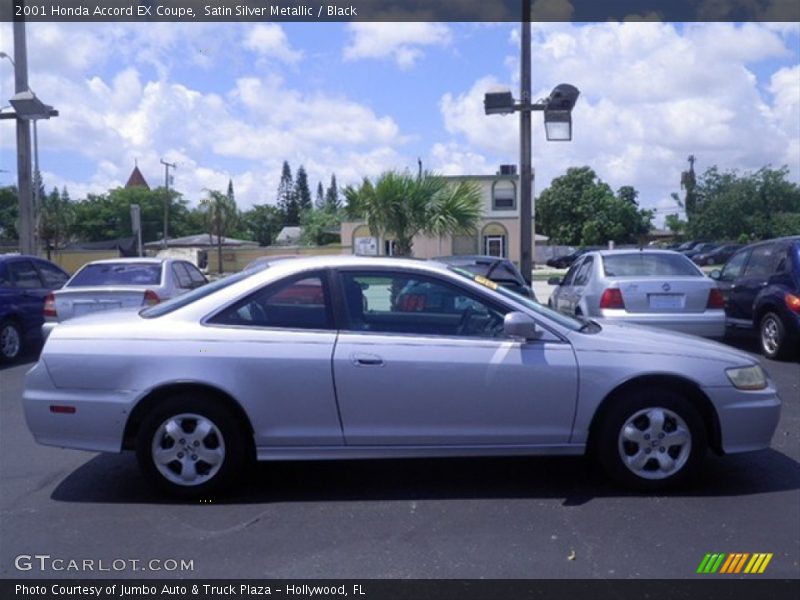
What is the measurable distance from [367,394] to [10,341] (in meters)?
7.76

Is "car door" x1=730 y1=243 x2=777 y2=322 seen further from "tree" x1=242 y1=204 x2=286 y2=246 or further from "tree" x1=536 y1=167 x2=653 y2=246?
"tree" x1=242 y1=204 x2=286 y2=246

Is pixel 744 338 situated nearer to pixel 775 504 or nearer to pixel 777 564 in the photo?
pixel 775 504

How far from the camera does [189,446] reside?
5082 mm

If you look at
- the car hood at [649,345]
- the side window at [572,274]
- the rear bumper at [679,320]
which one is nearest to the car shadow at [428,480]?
the car hood at [649,345]

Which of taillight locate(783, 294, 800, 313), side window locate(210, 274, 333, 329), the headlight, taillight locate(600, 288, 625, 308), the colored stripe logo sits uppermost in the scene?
side window locate(210, 274, 333, 329)

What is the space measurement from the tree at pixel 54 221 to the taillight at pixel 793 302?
38.2 m

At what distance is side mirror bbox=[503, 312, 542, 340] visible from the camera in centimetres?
502

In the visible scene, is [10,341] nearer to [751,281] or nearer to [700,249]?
[751,281]

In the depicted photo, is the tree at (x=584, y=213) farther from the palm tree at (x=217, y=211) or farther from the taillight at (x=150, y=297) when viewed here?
the taillight at (x=150, y=297)

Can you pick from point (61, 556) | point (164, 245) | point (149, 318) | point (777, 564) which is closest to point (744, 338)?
point (777, 564)

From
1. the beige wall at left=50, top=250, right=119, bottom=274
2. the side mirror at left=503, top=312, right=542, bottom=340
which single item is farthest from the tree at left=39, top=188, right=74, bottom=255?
the side mirror at left=503, top=312, right=542, bottom=340

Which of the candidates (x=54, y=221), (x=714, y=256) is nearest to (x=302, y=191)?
(x=54, y=221)
